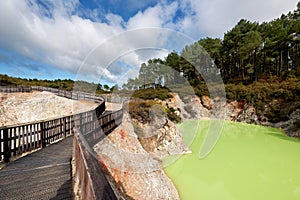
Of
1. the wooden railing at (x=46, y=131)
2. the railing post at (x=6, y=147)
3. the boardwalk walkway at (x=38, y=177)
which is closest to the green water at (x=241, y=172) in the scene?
the wooden railing at (x=46, y=131)

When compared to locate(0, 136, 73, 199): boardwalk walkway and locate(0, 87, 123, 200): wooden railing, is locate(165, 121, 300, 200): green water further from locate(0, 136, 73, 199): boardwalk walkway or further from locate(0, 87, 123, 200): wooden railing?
locate(0, 136, 73, 199): boardwalk walkway

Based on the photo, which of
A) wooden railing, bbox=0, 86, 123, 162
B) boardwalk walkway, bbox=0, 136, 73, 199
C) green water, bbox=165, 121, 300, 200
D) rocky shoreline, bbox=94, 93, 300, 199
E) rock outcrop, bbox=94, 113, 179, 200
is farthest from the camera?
green water, bbox=165, 121, 300, 200

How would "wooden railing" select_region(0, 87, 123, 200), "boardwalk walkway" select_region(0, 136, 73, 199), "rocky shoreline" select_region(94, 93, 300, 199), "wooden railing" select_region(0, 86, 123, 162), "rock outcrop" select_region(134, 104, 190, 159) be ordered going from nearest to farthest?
"wooden railing" select_region(0, 87, 123, 200)
"boardwalk walkway" select_region(0, 136, 73, 199)
"wooden railing" select_region(0, 86, 123, 162)
"rocky shoreline" select_region(94, 93, 300, 199)
"rock outcrop" select_region(134, 104, 190, 159)

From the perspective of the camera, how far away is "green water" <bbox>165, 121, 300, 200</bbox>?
681cm

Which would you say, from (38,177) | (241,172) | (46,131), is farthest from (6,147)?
(241,172)

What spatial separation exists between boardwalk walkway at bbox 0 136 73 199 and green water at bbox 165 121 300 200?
4.98m

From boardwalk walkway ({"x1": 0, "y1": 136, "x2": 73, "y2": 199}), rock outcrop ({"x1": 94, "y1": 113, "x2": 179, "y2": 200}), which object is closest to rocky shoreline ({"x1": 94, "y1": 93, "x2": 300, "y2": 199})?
rock outcrop ({"x1": 94, "y1": 113, "x2": 179, "y2": 200})

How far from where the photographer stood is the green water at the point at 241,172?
681 cm

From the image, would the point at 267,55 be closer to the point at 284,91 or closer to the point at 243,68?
the point at 243,68

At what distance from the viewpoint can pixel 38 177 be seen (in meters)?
3.16

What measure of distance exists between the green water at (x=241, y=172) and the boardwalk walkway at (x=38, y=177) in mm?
4979

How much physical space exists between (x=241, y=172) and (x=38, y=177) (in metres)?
8.67

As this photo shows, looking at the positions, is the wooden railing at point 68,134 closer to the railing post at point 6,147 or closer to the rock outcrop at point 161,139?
the railing post at point 6,147

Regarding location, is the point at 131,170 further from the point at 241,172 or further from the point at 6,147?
the point at 241,172
